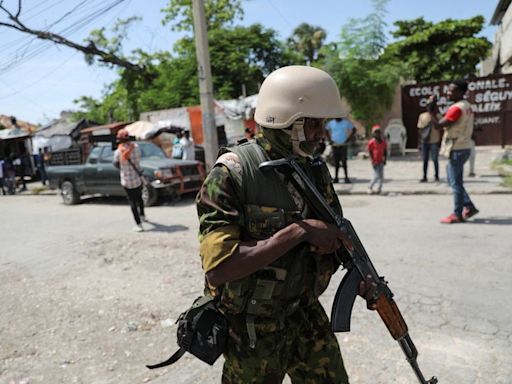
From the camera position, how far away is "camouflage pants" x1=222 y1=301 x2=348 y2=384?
167cm

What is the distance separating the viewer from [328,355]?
1763mm

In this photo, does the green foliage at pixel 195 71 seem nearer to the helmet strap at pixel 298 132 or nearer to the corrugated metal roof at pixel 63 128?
the corrugated metal roof at pixel 63 128

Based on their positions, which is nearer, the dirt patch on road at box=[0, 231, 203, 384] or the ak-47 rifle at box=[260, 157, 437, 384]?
A: the ak-47 rifle at box=[260, 157, 437, 384]

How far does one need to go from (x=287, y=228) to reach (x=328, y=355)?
1.97ft

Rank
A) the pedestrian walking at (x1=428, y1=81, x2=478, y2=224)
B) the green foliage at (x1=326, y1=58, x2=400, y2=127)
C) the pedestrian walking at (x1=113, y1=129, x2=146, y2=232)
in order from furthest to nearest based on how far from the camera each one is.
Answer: the green foliage at (x1=326, y1=58, x2=400, y2=127), the pedestrian walking at (x1=113, y1=129, x2=146, y2=232), the pedestrian walking at (x1=428, y1=81, x2=478, y2=224)

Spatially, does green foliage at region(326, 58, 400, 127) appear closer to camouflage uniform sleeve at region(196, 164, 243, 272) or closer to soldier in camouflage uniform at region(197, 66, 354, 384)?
soldier in camouflage uniform at region(197, 66, 354, 384)

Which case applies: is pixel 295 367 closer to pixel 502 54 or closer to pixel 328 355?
pixel 328 355

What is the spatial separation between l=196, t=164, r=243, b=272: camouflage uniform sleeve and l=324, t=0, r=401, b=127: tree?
45.5ft

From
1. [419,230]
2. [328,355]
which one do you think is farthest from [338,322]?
[419,230]

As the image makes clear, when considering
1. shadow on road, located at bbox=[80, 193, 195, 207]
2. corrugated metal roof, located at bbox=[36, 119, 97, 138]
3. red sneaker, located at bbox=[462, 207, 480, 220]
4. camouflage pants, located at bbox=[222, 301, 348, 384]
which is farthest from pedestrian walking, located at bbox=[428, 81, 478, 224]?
corrugated metal roof, located at bbox=[36, 119, 97, 138]

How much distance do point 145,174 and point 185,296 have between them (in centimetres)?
582

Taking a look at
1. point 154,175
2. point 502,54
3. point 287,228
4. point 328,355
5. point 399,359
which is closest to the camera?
point 287,228

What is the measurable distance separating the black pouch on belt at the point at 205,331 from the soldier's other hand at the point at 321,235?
463 mm

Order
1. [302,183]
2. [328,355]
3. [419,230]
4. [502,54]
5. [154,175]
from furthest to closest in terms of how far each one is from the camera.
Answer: [502,54] < [154,175] < [419,230] < [328,355] < [302,183]
